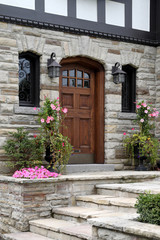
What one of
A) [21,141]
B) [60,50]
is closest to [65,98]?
[60,50]

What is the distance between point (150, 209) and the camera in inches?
178

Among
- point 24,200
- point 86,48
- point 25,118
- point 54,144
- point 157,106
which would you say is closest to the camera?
point 24,200

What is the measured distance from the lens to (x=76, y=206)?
22.7ft

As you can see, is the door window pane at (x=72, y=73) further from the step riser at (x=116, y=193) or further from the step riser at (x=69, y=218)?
the step riser at (x=69, y=218)

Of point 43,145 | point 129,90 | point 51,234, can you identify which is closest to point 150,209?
point 51,234

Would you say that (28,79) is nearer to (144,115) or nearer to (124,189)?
(144,115)

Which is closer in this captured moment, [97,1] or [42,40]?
[42,40]

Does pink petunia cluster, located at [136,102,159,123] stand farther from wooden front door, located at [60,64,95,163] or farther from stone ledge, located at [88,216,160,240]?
stone ledge, located at [88,216,160,240]

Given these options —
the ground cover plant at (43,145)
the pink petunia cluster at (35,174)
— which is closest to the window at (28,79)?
the ground cover plant at (43,145)

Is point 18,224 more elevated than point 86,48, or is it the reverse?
point 86,48

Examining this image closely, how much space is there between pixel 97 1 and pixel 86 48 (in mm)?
1094

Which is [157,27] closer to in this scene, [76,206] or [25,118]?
[25,118]

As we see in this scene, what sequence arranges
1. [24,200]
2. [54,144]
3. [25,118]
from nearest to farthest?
1. [24,200]
2. [54,144]
3. [25,118]

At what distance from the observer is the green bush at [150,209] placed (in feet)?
14.4
